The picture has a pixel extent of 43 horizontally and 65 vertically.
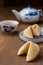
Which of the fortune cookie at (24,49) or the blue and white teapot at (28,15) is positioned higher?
the fortune cookie at (24,49)

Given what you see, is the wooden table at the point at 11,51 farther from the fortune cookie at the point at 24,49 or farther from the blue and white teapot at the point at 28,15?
the blue and white teapot at the point at 28,15

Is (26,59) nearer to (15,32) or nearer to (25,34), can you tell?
(25,34)

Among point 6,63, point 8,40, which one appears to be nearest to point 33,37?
point 8,40

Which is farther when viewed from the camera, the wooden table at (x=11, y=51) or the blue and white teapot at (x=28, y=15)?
the blue and white teapot at (x=28, y=15)

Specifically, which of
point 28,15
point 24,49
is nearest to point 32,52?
point 24,49

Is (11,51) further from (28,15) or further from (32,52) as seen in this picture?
(28,15)

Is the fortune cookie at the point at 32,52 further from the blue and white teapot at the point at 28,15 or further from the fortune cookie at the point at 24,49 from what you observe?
the blue and white teapot at the point at 28,15

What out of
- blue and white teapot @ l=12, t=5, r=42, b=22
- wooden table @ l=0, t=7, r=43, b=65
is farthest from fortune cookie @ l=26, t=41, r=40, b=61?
blue and white teapot @ l=12, t=5, r=42, b=22

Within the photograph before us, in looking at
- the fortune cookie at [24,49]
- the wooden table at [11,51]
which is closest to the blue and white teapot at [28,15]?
the wooden table at [11,51]

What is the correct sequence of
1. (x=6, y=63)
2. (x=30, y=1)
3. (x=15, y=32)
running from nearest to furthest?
(x=6, y=63), (x=15, y=32), (x=30, y=1)

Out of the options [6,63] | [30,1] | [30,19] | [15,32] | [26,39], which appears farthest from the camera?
[30,1]

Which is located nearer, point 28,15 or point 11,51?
point 11,51
